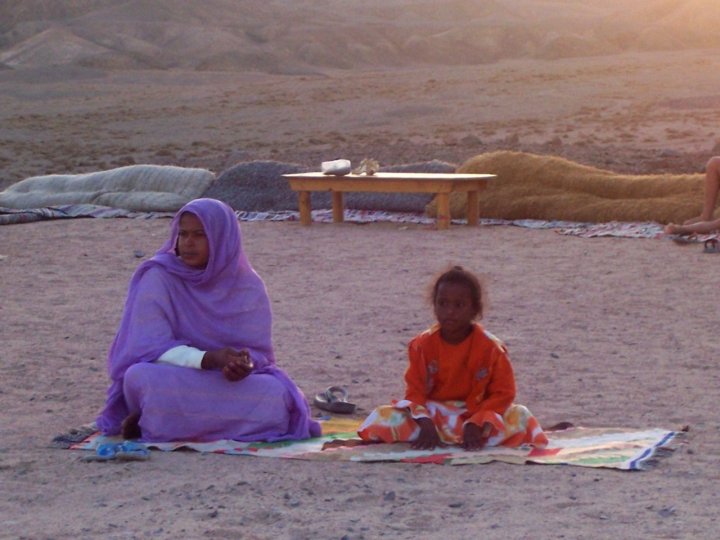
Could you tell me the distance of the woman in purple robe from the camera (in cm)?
481

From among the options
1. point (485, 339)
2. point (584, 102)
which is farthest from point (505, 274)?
point (584, 102)

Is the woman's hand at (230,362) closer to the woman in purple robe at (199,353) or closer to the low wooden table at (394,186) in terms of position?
the woman in purple robe at (199,353)

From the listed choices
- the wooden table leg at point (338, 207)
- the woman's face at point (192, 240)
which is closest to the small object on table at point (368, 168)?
the wooden table leg at point (338, 207)

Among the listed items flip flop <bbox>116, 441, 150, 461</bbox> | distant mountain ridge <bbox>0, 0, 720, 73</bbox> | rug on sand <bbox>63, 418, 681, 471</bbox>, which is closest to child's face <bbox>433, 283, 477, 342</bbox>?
rug on sand <bbox>63, 418, 681, 471</bbox>

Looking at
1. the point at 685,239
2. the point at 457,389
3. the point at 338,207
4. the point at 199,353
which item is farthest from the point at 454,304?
the point at 338,207

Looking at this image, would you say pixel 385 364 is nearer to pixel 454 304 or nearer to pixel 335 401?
pixel 335 401

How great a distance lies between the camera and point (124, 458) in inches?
179

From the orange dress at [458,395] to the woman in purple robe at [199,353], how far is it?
0.46m

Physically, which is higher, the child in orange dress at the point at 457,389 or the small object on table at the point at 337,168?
the small object on table at the point at 337,168

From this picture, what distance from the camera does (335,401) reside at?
17.7ft

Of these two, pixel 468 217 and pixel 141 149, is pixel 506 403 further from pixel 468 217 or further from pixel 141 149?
pixel 141 149

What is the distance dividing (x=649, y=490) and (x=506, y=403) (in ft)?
2.34

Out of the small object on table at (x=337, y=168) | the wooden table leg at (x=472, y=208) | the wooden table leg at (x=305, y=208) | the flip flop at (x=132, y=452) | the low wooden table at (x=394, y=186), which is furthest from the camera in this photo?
the wooden table leg at (x=305, y=208)

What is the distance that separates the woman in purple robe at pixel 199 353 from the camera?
189 inches
